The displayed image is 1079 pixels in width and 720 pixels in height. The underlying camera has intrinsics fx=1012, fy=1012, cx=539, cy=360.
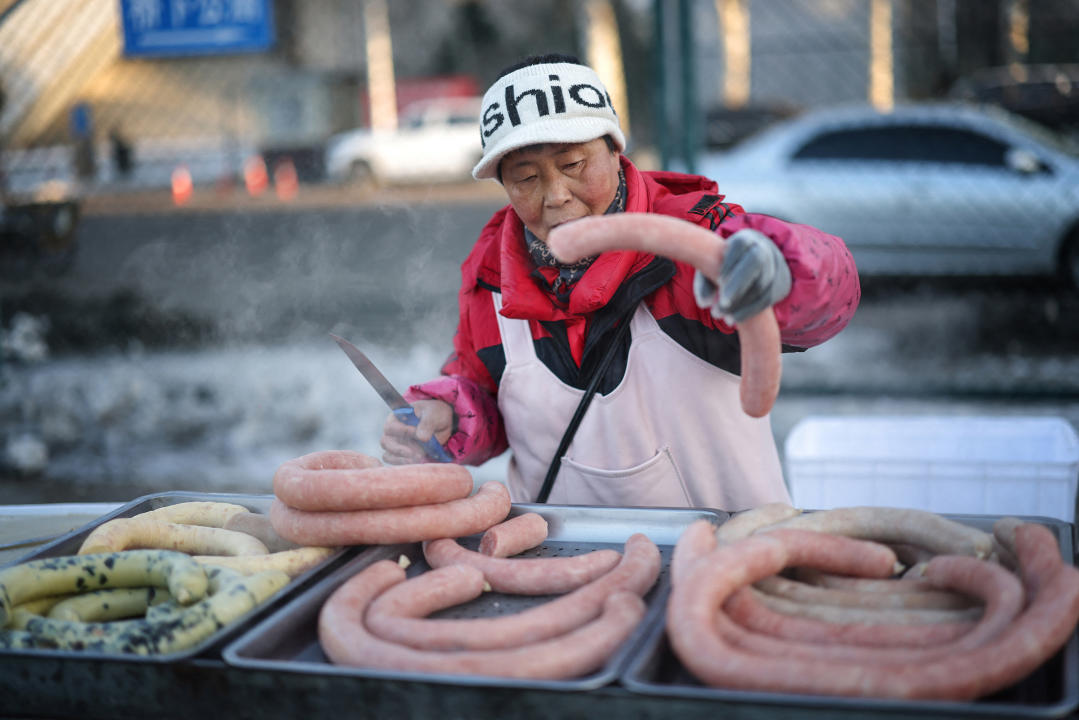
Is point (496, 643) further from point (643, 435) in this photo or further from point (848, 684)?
point (643, 435)

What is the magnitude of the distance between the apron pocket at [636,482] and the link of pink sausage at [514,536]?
0.43m

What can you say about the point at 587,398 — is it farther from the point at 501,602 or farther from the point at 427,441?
the point at 501,602

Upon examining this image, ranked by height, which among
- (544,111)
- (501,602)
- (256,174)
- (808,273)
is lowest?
(501,602)

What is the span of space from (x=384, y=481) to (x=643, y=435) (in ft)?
2.64

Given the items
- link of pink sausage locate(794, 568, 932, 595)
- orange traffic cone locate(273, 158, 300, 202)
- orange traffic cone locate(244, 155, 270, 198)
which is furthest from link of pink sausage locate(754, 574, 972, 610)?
orange traffic cone locate(244, 155, 270, 198)

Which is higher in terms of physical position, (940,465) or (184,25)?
(184,25)

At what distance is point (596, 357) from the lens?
2.43 m

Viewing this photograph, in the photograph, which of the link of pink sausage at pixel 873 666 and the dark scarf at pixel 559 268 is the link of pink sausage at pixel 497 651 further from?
the dark scarf at pixel 559 268

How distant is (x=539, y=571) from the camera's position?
5.87 feet

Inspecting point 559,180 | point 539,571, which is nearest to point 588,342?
point 559,180

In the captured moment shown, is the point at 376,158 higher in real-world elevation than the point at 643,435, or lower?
higher

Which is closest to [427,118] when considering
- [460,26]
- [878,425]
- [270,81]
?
[270,81]

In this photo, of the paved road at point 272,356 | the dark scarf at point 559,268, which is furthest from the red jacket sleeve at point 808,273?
the paved road at point 272,356

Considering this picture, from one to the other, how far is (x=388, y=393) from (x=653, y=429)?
2.13 feet
